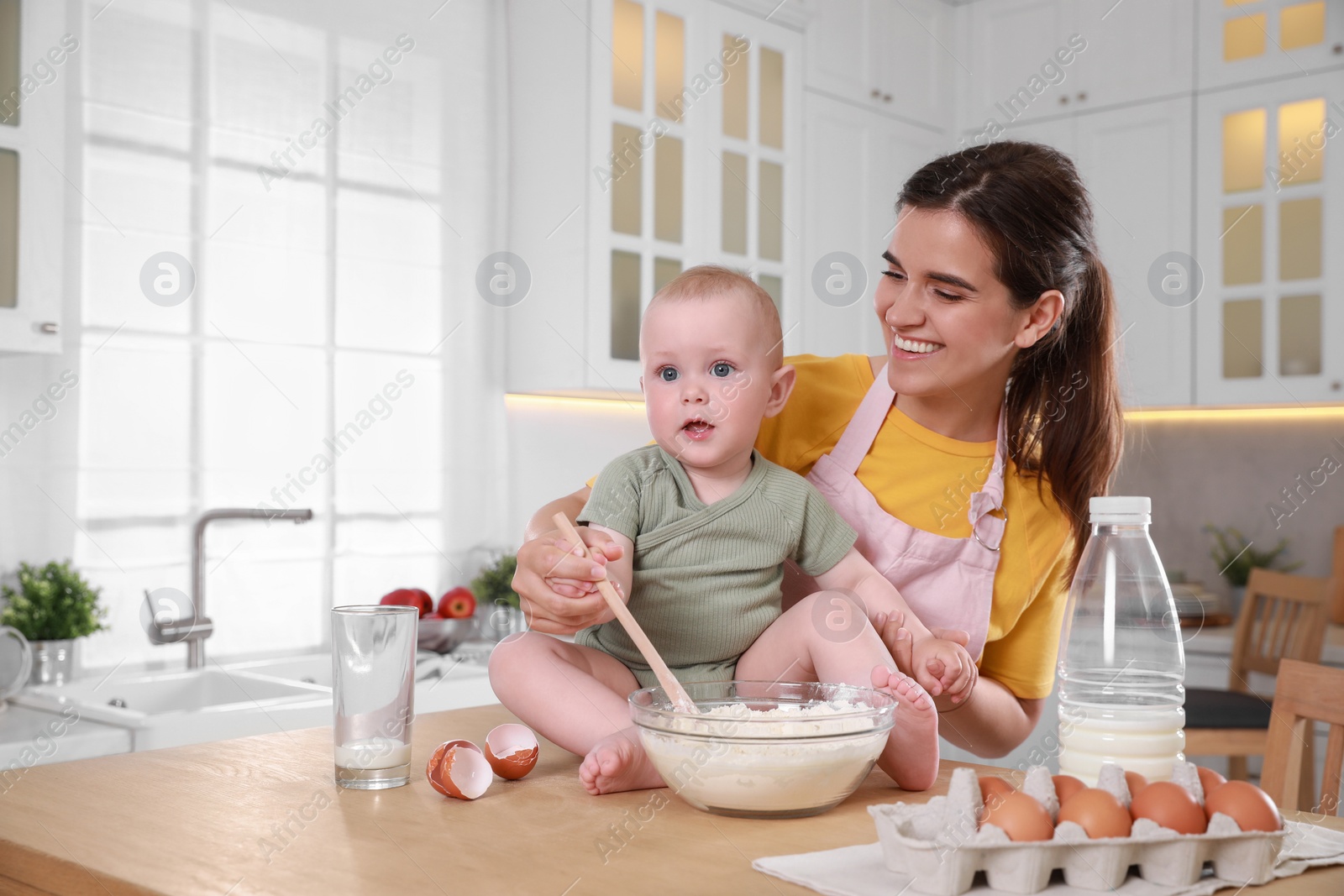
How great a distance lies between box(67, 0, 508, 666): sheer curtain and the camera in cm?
229

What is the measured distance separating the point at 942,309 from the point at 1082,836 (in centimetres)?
66

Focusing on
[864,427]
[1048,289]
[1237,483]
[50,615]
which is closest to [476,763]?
[864,427]

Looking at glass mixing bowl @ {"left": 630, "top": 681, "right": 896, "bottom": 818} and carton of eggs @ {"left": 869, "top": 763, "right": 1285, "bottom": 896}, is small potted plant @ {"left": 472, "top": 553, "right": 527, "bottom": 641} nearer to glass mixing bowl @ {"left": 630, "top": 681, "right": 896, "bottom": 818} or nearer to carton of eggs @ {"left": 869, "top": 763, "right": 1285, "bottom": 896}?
glass mixing bowl @ {"left": 630, "top": 681, "right": 896, "bottom": 818}

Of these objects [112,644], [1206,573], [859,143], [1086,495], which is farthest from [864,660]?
[1206,573]

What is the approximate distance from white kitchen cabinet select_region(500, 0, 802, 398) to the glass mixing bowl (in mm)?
2008

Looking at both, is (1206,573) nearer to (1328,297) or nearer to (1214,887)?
(1328,297)

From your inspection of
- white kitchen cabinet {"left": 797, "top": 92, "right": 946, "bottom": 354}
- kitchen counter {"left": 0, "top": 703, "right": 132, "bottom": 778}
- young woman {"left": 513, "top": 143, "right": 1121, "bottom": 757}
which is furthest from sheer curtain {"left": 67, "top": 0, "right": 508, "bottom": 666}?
young woman {"left": 513, "top": 143, "right": 1121, "bottom": 757}

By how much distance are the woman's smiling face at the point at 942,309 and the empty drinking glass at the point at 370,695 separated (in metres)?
0.58

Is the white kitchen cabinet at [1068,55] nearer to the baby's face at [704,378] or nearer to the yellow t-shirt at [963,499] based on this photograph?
the yellow t-shirt at [963,499]

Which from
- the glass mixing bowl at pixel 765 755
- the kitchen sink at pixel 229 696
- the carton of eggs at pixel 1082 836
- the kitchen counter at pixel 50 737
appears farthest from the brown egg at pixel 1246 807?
Result: the kitchen counter at pixel 50 737

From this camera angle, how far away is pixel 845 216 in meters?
3.33

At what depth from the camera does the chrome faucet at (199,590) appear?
88.0 inches

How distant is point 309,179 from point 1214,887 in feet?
8.15

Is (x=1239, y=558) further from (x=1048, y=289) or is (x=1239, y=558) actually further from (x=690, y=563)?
(x=690, y=563)
